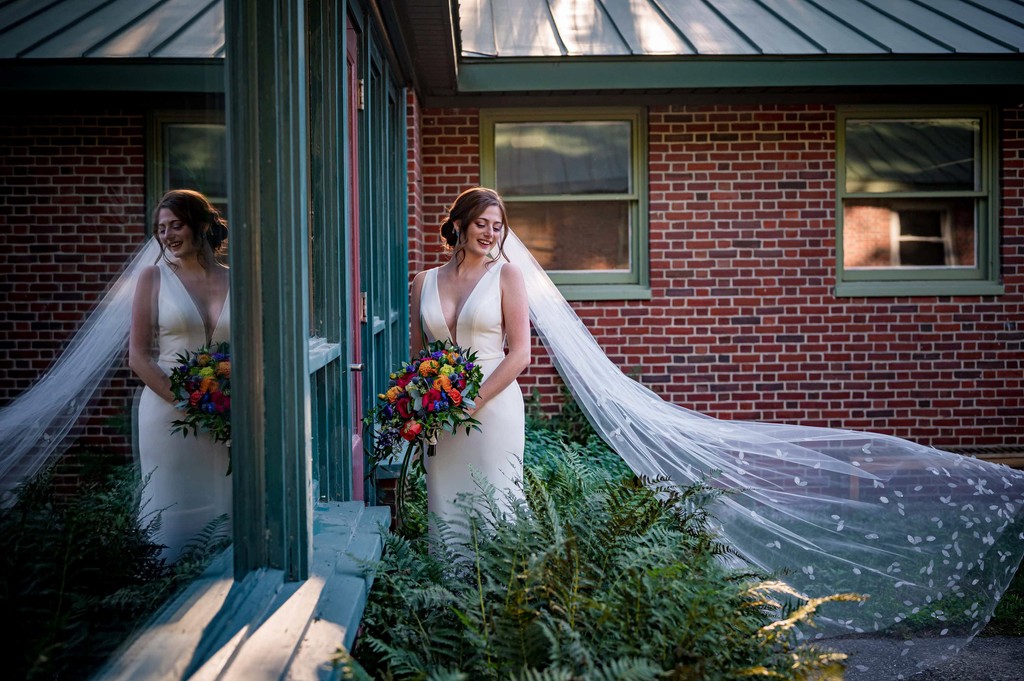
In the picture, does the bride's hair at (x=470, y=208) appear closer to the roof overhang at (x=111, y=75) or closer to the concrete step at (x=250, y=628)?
the concrete step at (x=250, y=628)

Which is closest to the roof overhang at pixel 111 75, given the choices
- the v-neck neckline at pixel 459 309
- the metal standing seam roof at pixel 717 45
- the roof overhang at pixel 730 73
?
the v-neck neckline at pixel 459 309

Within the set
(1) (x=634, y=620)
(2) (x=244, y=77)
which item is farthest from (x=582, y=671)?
(2) (x=244, y=77)

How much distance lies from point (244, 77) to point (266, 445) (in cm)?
94

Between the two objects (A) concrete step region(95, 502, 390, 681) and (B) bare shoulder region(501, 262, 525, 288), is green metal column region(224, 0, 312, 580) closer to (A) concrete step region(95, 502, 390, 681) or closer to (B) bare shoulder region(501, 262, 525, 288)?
(A) concrete step region(95, 502, 390, 681)

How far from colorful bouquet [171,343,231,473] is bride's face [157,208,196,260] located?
21cm

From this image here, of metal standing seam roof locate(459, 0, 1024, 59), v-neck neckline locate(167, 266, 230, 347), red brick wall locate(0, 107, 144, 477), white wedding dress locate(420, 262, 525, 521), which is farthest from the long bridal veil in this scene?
red brick wall locate(0, 107, 144, 477)

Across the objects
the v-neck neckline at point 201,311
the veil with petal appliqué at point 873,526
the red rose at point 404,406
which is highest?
the v-neck neckline at point 201,311

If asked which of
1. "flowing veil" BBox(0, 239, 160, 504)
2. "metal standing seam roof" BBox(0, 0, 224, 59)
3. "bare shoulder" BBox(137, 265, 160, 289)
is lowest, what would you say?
"flowing veil" BBox(0, 239, 160, 504)

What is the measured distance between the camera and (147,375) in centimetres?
167

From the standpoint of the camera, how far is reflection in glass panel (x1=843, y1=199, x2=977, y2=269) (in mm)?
8305

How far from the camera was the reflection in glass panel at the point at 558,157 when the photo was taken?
26.8ft

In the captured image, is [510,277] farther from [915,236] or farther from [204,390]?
[915,236]

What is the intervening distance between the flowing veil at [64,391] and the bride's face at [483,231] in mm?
2796

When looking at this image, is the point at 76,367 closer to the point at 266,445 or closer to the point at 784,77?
the point at 266,445
